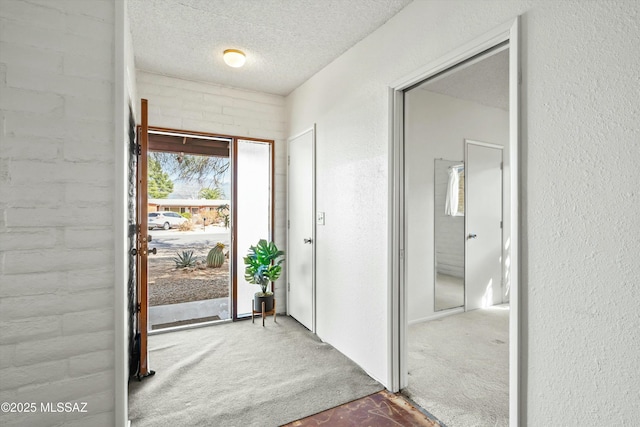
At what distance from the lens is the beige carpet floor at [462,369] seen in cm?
197

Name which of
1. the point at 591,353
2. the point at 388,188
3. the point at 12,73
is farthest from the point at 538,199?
the point at 12,73

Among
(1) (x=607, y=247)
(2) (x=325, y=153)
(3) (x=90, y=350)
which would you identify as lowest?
(3) (x=90, y=350)

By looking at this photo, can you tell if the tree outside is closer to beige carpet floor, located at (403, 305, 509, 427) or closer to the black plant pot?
the black plant pot

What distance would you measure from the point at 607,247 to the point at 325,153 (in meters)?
2.20

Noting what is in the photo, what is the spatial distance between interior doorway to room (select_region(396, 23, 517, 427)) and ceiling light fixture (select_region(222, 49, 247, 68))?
1534 millimetres

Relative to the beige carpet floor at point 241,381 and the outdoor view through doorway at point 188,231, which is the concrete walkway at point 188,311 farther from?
the beige carpet floor at point 241,381

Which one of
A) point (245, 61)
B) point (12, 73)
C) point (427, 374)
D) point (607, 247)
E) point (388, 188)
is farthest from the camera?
point (245, 61)

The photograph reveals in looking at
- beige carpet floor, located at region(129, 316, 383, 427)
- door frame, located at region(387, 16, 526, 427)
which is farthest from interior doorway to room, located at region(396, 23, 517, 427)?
beige carpet floor, located at region(129, 316, 383, 427)

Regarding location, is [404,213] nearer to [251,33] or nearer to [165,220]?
[251,33]

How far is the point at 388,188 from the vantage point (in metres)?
2.21

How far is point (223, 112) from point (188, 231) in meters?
1.51

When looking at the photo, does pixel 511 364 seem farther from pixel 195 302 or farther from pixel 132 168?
pixel 195 302

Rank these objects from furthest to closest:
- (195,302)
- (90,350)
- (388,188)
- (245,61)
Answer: (195,302), (245,61), (388,188), (90,350)

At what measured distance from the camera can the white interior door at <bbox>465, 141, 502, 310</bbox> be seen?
12.8 ft
